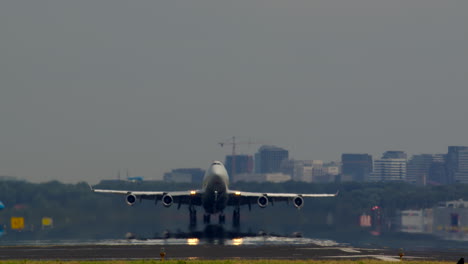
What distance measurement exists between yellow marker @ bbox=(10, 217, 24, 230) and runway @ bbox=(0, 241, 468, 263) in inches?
1336

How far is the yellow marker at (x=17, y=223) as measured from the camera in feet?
346

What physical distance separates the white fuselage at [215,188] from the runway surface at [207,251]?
865 inches

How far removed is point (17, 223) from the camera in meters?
108

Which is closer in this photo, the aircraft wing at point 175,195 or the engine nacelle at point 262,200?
the engine nacelle at point 262,200

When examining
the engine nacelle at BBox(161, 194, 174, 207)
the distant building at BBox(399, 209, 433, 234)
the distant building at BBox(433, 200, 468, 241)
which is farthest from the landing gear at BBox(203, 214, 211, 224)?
the distant building at BBox(433, 200, 468, 241)

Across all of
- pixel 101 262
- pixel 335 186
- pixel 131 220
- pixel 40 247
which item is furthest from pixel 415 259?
pixel 335 186

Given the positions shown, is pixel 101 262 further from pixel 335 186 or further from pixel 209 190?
pixel 335 186

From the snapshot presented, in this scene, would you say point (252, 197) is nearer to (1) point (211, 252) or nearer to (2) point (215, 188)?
(2) point (215, 188)

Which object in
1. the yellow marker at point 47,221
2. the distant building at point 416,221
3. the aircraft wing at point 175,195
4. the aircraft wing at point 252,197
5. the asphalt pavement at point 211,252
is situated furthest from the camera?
the yellow marker at point 47,221

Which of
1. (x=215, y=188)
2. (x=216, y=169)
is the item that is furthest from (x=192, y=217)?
(x=216, y=169)

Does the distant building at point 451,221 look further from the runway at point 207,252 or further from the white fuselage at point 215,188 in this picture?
the runway at point 207,252

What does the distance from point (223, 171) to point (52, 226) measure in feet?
78.5

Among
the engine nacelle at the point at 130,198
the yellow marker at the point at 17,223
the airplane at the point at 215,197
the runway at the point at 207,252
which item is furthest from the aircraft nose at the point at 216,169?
the yellow marker at the point at 17,223

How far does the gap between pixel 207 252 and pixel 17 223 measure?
51.0 metres
